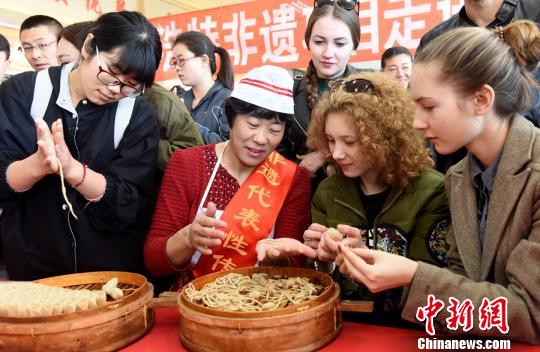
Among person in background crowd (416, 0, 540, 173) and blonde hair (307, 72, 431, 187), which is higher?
person in background crowd (416, 0, 540, 173)

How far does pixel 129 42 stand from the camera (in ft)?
5.75

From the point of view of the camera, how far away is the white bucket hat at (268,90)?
1.87m

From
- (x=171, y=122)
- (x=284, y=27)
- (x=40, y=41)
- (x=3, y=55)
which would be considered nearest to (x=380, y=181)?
(x=171, y=122)

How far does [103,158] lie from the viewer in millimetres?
1846

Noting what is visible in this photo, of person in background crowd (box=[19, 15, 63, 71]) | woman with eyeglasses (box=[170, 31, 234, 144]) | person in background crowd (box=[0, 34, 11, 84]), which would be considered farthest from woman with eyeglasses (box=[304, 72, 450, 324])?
person in background crowd (box=[0, 34, 11, 84])

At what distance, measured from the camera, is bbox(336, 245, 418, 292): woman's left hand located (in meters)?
1.18

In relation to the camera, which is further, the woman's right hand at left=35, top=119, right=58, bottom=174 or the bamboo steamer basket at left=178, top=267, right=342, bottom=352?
the woman's right hand at left=35, top=119, right=58, bottom=174

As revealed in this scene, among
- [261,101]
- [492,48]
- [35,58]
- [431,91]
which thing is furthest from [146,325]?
[35,58]

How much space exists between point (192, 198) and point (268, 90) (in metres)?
0.54

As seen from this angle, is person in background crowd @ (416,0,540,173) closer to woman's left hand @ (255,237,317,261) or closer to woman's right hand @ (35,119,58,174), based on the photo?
woman's left hand @ (255,237,317,261)

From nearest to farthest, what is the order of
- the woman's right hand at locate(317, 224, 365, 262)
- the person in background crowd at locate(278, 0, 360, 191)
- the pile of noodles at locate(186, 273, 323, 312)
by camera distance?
the pile of noodles at locate(186, 273, 323, 312), the woman's right hand at locate(317, 224, 365, 262), the person in background crowd at locate(278, 0, 360, 191)

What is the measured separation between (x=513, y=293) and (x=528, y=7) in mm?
1557

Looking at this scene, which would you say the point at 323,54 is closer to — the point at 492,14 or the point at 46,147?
the point at 492,14

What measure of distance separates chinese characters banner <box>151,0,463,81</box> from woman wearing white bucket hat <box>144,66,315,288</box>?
7.46 ft
